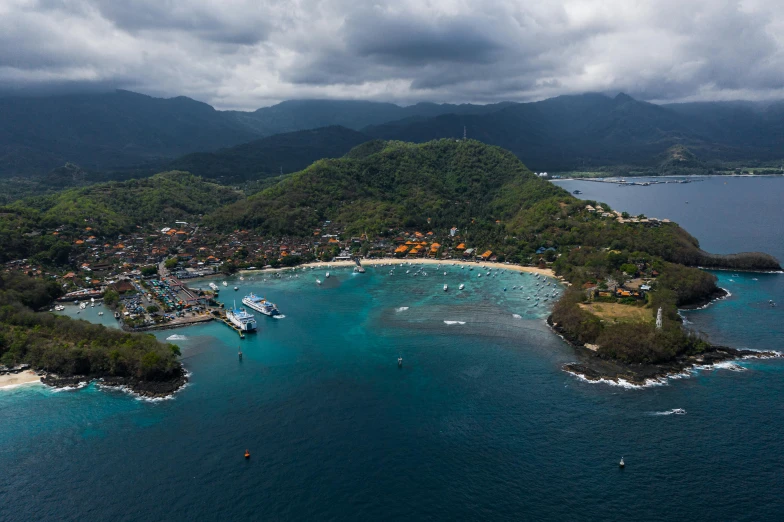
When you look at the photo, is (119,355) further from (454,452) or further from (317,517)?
(454,452)

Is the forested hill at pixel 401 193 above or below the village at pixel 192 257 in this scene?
above

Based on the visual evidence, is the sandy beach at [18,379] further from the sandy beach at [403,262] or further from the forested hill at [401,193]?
the forested hill at [401,193]

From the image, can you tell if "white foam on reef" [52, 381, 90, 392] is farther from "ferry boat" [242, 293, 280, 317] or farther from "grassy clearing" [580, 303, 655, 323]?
"grassy clearing" [580, 303, 655, 323]

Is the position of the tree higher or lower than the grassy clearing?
lower

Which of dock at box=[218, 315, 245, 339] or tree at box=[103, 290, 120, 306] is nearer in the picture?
dock at box=[218, 315, 245, 339]

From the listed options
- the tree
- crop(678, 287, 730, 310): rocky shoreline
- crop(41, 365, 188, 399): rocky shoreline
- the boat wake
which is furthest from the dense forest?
crop(678, 287, 730, 310): rocky shoreline

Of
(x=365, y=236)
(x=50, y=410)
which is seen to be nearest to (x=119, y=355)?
(x=50, y=410)

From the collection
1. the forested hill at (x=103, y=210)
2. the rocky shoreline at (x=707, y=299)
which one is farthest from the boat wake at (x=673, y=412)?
the forested hill at (x=103, y=210)
